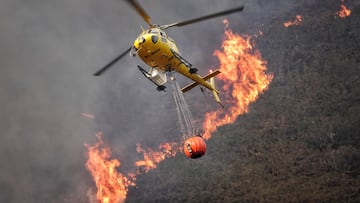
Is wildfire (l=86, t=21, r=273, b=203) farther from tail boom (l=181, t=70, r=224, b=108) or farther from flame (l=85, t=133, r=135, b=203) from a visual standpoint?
tail boom (l=181, t=70, r=224, b=108)

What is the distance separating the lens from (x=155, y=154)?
54344mm

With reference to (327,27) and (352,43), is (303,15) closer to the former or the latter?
(327,27)

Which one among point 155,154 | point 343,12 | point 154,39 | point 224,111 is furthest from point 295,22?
point 154,39

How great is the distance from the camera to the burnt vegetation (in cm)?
3612

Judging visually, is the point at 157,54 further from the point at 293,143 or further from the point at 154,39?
the point at 293,143

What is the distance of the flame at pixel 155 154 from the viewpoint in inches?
2054

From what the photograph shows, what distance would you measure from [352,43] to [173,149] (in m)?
35.1

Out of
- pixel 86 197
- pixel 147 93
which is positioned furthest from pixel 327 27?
pixel 86 197

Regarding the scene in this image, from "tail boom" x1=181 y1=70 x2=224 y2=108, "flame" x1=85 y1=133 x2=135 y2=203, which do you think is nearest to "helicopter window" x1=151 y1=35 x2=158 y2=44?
"tail boom" x1=181 y1=70 x2=224 y2=108

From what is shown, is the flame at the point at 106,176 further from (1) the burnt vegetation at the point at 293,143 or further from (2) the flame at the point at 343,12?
(2) the flame at the point at 343,12

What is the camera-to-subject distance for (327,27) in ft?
203

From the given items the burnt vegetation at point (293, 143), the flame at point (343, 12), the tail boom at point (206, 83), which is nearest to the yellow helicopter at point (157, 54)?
the tail boom at point (206, 83)

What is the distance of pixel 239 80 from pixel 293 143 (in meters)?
20.4

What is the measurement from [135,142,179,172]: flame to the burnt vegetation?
250cm
